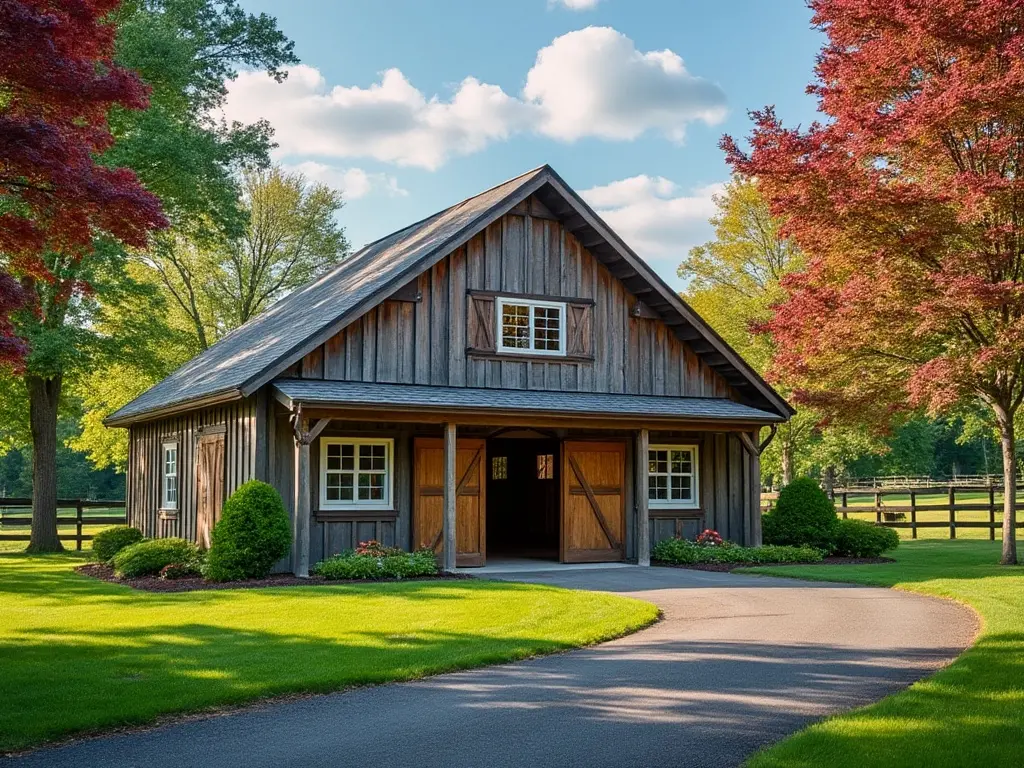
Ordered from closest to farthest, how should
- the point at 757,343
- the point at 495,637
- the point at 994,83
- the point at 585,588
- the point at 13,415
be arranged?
the point at 495,637
the point at 585,588
the point at 994,83
the point at 13,415
the point at 757,343

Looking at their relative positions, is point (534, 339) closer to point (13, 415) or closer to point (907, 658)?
point (907, 658)

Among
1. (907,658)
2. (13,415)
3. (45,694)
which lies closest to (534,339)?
(907,658)

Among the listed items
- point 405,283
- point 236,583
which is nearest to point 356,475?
point 236,583

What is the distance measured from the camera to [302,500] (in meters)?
16.7

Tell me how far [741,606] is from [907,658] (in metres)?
3.60

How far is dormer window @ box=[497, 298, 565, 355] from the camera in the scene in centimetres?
2011

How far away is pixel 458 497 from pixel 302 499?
3.55 meters

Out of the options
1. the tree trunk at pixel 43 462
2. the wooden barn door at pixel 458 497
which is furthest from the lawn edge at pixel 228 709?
the tree trunk at pixel 43 462

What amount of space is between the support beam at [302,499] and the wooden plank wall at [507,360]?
63.4 inches

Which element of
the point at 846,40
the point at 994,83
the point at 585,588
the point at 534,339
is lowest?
the point at 585,588

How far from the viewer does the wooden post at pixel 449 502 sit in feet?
58.4

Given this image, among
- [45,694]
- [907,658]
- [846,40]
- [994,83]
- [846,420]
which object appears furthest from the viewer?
[846,420]

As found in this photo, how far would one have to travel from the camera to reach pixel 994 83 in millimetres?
16344

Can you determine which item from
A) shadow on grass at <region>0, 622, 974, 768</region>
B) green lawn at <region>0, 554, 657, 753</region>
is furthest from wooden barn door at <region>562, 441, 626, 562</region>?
shadow on grass at <region>0, 622, 974, 768</region>
